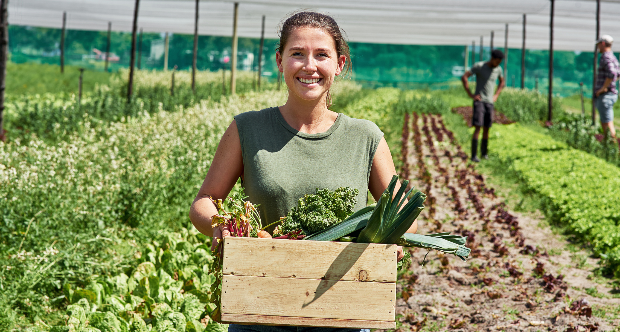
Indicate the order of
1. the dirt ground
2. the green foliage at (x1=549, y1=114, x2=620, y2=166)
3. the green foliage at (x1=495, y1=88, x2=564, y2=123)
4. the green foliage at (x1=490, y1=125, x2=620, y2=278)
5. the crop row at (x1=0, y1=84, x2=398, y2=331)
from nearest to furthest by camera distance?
the crop row at (x1=0, y1=84, x2=398, y2=331)
the dirt ground
the green foliage at (x1=490, y1=125, x2=620, y2=278)
the green foliage at (x1=549, y1=114, x2=620, y2=166)
the green foliage at (x1=495, y1=88, x2=564, y2=123)

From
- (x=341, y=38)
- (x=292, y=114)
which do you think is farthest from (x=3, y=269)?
(x=341, y=38)

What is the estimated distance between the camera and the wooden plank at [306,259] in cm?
151

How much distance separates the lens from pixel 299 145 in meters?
1.84

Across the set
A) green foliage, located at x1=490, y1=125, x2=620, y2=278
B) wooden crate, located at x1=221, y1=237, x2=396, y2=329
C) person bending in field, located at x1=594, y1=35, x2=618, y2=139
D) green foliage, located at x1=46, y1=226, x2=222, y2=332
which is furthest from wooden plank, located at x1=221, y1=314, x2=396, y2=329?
person bending in field, located at x1=594, y1=35, x2=618, y2=139

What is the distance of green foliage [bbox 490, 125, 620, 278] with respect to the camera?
17.2 feet

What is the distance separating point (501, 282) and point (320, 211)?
3391 millimetres

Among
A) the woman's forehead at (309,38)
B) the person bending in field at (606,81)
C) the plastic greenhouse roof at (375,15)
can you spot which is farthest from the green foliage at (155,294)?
the plastic greenhouse roof at (375,15)

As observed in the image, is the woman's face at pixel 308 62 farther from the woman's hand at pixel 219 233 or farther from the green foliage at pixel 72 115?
the green foliage at pixel 72 115

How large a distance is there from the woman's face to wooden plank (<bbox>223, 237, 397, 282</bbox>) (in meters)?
0.50

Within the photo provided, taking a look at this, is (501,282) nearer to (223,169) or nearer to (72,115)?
(223,169)

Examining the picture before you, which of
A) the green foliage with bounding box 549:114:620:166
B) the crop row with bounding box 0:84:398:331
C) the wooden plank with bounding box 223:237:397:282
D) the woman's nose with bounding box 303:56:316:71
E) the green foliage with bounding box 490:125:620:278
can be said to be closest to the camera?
the wooden plank with bounding box 223:237:397:282

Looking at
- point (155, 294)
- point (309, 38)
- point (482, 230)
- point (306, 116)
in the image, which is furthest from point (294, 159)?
point (482, 230)

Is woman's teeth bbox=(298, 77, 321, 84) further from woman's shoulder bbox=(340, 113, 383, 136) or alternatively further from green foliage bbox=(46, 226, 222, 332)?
green foliage bbox=(46, 226, 222, 332)

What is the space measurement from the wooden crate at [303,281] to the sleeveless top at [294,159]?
1.01 feet
